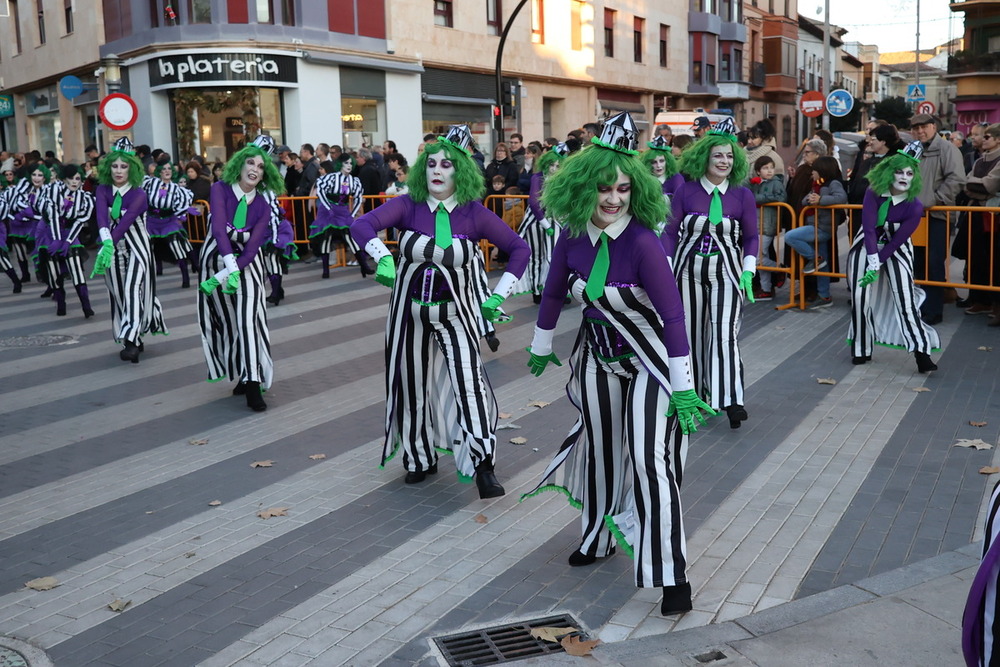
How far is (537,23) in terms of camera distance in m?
32.9

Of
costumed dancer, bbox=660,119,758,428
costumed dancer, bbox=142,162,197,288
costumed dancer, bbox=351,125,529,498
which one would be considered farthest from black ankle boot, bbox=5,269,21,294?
costumed dancer, bbox=660,119,758,428

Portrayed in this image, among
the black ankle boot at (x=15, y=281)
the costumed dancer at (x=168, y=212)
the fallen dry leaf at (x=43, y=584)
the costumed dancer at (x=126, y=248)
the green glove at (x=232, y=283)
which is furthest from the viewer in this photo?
the black ankle boot at (x=15, y=281)

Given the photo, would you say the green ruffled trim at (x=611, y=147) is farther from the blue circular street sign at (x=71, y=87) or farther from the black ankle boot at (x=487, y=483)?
the blue circular street sign at (x=71, y=87)

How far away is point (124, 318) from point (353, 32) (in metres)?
17.5

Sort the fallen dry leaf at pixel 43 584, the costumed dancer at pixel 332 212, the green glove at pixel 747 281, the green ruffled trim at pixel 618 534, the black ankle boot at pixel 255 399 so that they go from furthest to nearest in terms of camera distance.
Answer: the costumed dancer at pixel 332 212, the black ankle boot at pixel 255 399, the green glove at pixel 747 281, the fallen dry leaf at pixel 43 584, the green ruffled trim at pixel 618 534

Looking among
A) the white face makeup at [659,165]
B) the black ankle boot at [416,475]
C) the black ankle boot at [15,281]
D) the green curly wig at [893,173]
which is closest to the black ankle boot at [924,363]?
the green curly wig at [893,173]

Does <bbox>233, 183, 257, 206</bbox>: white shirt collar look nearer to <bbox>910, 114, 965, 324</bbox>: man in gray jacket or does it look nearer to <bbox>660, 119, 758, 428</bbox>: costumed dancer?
<bbox>660, 119, 758, 428</bbox>: costumed dancer

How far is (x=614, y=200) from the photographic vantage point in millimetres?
4250

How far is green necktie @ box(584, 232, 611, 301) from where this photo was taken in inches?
170

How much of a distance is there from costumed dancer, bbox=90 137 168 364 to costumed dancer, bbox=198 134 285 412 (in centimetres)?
220

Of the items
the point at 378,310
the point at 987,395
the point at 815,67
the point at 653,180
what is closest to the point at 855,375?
the point at 987,395

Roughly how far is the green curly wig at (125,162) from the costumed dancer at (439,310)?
5.39 m

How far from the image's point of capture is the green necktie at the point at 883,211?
8688 millimetres

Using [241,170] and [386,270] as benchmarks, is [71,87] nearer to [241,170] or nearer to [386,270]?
[241,170]
